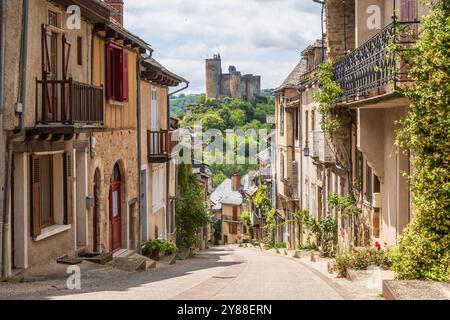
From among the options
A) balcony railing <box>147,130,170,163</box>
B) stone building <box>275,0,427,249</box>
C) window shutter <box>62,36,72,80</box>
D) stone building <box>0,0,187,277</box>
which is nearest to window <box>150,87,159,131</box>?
balcony railing <box>147,130,170,163</box>

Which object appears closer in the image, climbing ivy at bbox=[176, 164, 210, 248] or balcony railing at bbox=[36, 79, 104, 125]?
balcony railing at bbox=[36, 79, 104, 125]

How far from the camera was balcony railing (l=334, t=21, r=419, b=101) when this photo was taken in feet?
39.0

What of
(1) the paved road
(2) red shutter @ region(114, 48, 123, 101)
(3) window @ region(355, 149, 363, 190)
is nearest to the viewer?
(1) the paved road

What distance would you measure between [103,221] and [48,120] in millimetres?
5837

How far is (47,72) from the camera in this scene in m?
14.1

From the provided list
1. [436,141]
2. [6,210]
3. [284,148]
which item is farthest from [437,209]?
[284,148]

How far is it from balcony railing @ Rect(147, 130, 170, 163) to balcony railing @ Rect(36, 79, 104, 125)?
9667 millimetres

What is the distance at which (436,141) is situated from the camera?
1077cm

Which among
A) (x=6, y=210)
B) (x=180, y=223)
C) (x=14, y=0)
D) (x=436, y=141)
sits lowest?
(x=180, y=223)

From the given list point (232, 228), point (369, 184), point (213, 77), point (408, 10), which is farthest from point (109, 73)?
point (213, 77)

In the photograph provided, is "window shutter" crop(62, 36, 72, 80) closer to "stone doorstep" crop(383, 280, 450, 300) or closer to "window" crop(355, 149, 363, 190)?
"stone doorstep" crop(383, 280, 450, 300)

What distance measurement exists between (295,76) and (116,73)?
19654mm
